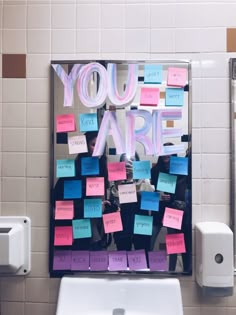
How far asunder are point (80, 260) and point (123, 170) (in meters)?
0.39

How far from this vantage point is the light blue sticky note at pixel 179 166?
1.35 metres

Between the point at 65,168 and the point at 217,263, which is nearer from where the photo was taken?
the point at 217,263

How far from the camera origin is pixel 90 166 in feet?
4.45

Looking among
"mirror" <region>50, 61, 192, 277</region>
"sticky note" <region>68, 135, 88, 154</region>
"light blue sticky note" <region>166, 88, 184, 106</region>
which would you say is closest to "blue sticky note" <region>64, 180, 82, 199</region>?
"mirror" <region>50, 61, 192, 277</region>

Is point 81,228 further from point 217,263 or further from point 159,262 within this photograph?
point 217,263

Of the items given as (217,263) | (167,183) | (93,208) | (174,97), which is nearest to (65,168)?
(93,208)

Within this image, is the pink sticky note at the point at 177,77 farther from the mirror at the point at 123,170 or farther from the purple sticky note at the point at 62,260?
the purple sticky note at the point at 62,260

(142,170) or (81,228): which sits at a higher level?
(142,170)

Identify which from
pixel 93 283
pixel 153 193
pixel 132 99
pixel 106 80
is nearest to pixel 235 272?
pixel 153 193

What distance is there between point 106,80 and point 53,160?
0.38 m

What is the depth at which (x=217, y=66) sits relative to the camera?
4.49ft

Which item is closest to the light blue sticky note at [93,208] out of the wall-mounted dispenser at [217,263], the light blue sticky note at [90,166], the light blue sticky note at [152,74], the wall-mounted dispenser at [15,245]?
the light blue sticky note at [90,166]

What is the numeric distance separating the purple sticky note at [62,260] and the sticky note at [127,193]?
299 millimetres

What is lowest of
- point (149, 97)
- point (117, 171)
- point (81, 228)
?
point (81, 228)
